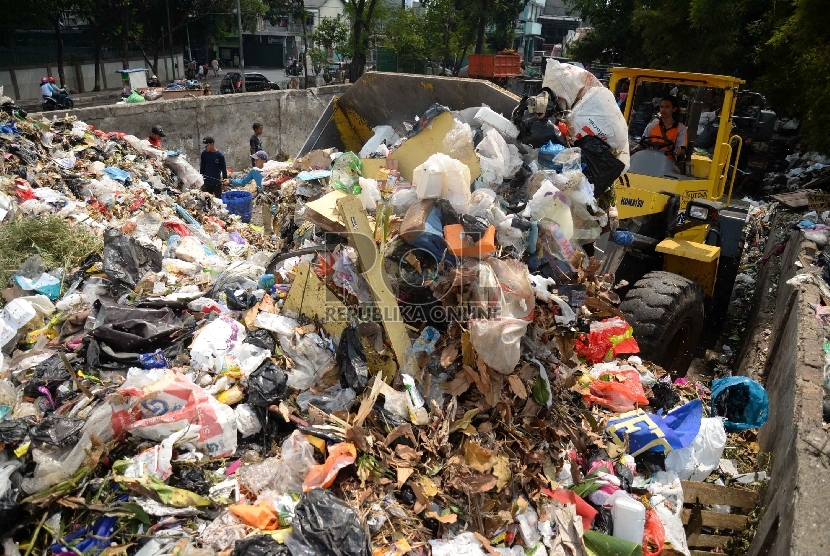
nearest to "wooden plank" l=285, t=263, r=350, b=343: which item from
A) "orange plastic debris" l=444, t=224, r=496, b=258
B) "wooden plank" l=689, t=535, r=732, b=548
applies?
"orange plastic debris" l=444, t=224, r=496, b=258

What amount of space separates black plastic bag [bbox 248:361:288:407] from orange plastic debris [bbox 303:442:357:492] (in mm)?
487

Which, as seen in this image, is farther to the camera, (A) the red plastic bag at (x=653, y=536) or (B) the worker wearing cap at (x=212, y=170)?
(B) the worker wearing cap at (x=212, y=170)

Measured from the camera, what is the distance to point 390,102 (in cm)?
569

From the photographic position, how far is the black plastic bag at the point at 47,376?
313 cm

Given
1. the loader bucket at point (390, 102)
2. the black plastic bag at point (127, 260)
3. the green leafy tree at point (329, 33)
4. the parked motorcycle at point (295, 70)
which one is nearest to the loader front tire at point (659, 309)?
the loader bucket at point (390, 102)

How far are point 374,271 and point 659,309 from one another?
214cm

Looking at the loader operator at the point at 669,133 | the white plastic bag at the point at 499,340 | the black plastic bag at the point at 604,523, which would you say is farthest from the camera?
the loader operator at the point at 669,133

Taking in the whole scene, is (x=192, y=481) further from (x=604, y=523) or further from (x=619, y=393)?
(x=619, y=393)

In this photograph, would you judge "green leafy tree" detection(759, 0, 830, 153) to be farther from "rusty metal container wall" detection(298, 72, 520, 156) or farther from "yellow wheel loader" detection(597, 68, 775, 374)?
"rusty metal container wall" detection(298, 72, 520, 156)

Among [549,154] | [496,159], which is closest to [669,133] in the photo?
[549,154]

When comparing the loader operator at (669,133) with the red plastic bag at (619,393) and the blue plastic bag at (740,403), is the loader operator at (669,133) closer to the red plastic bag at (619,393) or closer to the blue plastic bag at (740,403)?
the blue plastic bag at (740,403)

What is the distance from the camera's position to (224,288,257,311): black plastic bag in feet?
12.3

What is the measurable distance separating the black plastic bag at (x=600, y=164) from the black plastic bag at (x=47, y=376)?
3524 millimetres

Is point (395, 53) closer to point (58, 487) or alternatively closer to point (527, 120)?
point (527, 120)
